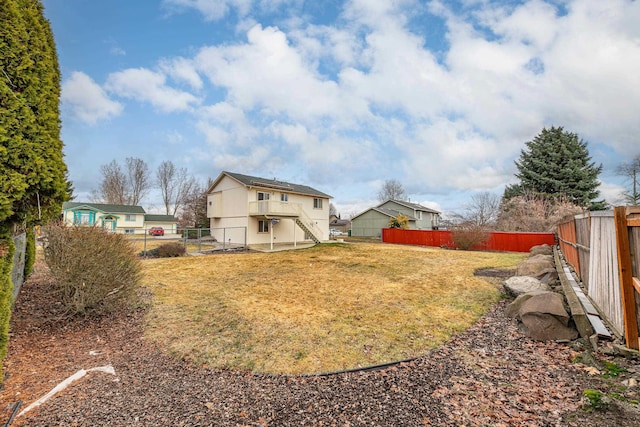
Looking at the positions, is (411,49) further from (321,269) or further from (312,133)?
(312,133)

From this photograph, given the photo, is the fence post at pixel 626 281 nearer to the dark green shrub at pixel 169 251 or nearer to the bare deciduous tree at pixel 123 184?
the dark green shrub at pixel 169 251

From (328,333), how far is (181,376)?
8.00 feet

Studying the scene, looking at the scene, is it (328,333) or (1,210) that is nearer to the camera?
(1,210)

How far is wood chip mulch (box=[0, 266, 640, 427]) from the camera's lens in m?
2.70

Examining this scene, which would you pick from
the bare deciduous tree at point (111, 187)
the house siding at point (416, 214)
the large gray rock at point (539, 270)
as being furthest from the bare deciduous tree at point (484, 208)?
the bare deciduous tree at point (111, 187)

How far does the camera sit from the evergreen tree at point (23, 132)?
294 cm

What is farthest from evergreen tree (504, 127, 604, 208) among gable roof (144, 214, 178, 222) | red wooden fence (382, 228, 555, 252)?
gable roof (144, 214, 178, 222)

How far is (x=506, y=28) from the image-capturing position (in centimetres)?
975

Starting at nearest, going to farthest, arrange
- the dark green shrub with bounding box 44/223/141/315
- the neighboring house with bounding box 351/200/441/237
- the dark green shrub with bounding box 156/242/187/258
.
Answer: the dark green shrub with bounding box 44/223/141/315
the dark green shrub with bounding box 156/242/187/258
the neighboring house with bounding box 351/200/441/237

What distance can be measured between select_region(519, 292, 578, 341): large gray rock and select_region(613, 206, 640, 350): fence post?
1.14 metres

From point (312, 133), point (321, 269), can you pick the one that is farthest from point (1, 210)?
point (312, 133)

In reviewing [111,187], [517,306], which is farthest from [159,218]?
[517,306]

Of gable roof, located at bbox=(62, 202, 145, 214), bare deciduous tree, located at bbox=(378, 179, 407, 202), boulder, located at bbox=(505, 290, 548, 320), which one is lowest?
boulder, located at bbox=(505, 290, 548, 320)

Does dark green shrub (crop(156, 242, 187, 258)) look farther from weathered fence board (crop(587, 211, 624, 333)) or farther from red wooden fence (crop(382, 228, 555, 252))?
red wooden fence (crop(382, 228, 555, 252))
